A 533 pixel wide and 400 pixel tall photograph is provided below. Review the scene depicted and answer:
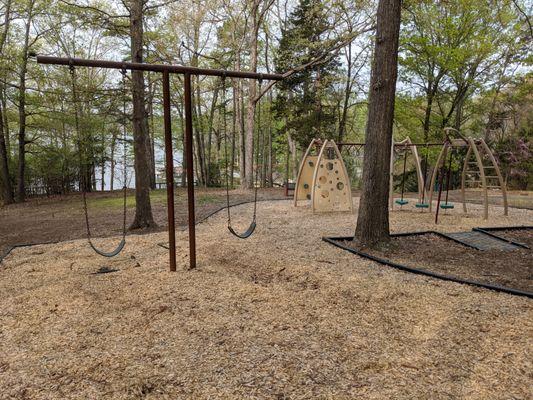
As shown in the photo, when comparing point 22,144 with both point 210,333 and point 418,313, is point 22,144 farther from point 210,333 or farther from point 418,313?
point 418,313

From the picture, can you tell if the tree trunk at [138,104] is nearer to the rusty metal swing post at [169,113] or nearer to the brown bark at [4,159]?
the rusty metal swing post at [169,113]

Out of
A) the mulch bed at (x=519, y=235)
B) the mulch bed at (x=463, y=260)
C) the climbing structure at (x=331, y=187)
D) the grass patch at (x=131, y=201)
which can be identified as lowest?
the mulch bed at (x=463, y=260)

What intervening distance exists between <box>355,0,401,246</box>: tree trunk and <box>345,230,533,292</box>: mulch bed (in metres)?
0.31

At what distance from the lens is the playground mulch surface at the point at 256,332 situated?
184 cm

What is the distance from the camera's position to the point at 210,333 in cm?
239

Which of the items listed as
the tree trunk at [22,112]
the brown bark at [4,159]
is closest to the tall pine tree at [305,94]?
the tree trunk at [22,112]

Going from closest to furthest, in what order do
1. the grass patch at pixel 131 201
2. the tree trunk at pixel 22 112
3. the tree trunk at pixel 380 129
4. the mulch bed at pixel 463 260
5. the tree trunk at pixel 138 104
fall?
the mulch bed at pixel 463 260 → the tree trunk at pixel 380 129 → the tree trunk at pixel 138 104 → the grass patch at pixel 131 201 → the tree trunk at pixel 22 112

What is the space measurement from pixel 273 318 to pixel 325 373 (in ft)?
2.42

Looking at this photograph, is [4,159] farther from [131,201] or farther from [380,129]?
[380,129]

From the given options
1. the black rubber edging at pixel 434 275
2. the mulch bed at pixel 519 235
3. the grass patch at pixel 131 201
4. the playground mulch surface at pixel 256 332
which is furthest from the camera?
the grass patch at pixel 131 201

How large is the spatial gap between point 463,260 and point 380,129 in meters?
1.92

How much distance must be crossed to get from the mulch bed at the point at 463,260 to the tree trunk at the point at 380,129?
312 mm

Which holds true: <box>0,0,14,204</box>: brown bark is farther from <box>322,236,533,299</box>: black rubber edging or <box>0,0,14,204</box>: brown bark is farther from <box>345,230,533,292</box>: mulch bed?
<box>345,230,533,292</box>: mulch bed

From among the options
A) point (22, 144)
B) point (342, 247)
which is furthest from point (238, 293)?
point (22, 144)
